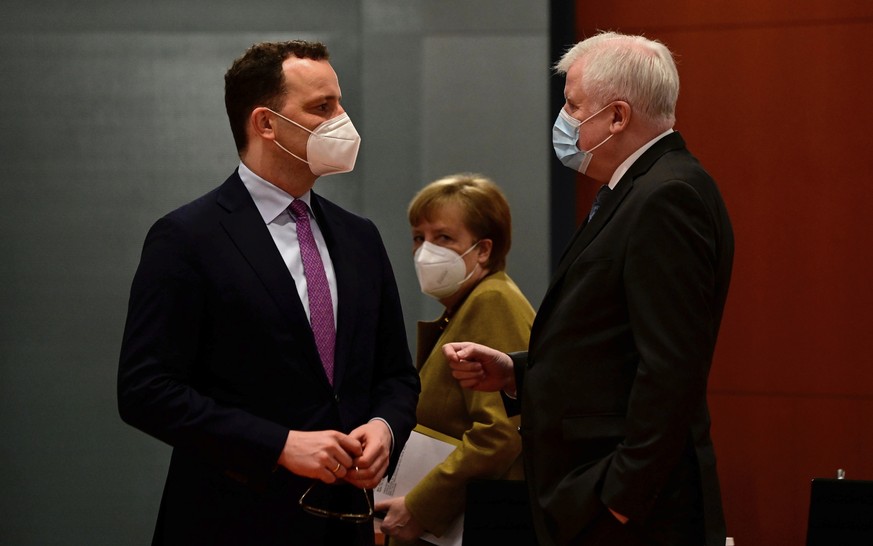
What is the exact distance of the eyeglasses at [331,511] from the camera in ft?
6.59

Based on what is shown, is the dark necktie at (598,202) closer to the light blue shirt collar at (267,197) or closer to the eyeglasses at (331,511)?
the light blue shirt collar at (267,197)

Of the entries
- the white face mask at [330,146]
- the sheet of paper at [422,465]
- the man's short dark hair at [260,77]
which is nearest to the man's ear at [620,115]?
the white face mask at [330,146]

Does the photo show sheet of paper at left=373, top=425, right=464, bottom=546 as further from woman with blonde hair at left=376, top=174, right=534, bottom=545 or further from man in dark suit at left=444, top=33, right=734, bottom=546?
man in dark suit at left=444, top=33, right=734, bottom=546

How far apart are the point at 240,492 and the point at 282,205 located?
0.61 meters

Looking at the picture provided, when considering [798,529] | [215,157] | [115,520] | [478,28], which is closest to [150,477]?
[115,520]

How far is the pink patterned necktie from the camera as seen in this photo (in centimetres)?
212

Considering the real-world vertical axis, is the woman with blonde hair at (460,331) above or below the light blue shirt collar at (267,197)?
below

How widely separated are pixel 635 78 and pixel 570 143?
0.67 ft

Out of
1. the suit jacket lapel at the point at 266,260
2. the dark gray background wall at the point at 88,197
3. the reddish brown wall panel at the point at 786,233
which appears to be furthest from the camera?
the dark gray background wall at the point at 88,197

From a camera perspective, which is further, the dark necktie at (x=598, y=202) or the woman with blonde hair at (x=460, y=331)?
the woman with blonde hair at (x=460, y=331)

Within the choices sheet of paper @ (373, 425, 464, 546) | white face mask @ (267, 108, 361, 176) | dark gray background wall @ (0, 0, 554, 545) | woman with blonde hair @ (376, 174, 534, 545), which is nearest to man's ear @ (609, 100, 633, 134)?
white face mask @ (267, 108, 361, 176)

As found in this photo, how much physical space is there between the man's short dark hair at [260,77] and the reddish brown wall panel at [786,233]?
2156mm

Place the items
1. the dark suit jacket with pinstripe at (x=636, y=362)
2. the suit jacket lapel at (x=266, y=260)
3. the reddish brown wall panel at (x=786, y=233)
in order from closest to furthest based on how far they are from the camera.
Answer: the dark suit jacket with pinstripe at (x=636, y=362), the suit jacket lapel at (x=266, y=260), the reddish brown wall panel at (x=786, y=233)

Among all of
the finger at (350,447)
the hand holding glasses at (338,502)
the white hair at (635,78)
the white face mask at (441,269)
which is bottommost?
the hand holding glasses at (338,502)
